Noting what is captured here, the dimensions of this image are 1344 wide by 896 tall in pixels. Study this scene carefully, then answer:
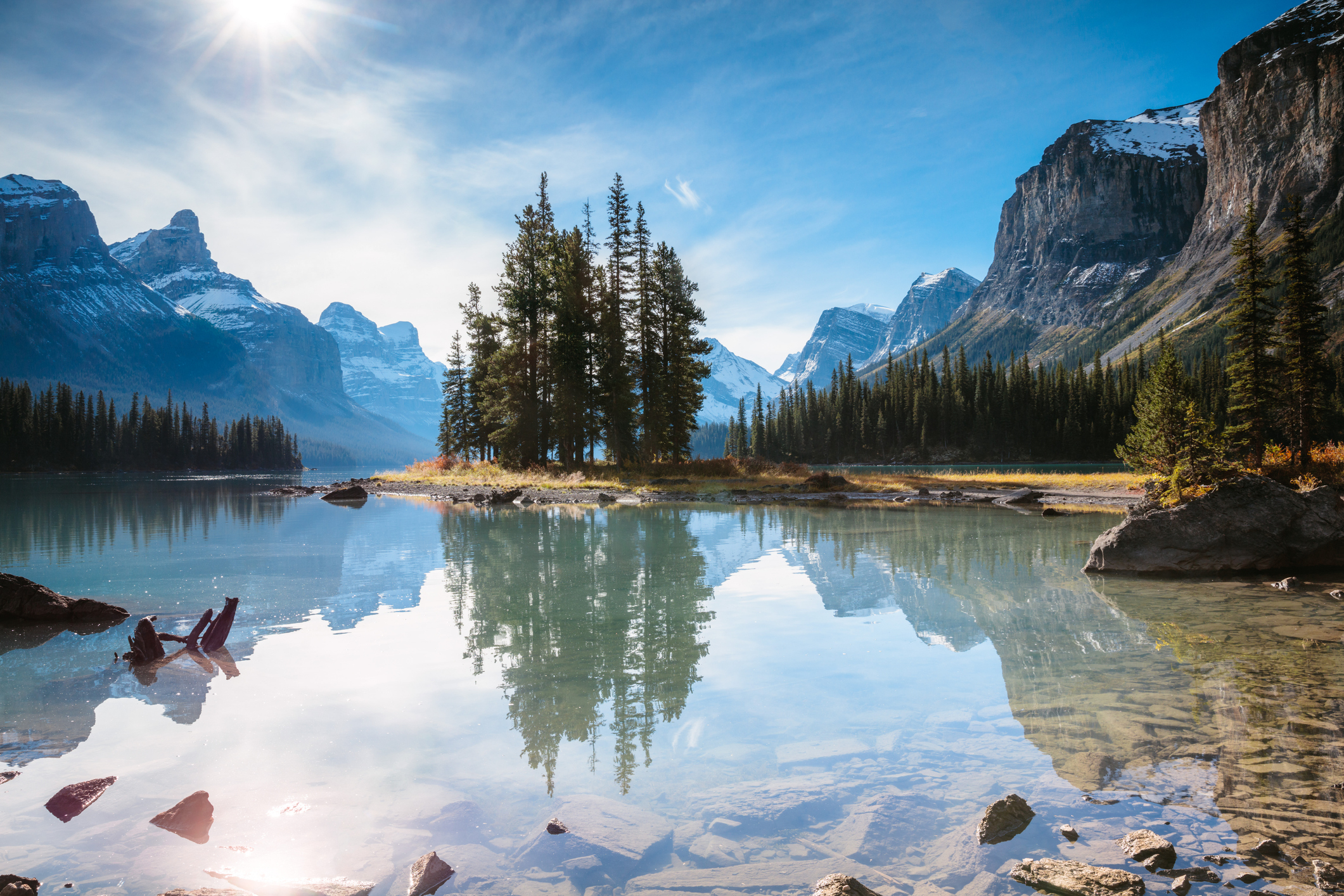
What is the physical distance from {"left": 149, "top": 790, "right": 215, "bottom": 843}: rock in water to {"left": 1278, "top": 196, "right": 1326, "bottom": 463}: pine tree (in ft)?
156

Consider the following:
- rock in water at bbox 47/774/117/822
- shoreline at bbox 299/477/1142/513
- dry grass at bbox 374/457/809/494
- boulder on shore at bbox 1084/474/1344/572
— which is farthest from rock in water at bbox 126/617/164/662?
dry grass at bbox 374/457/809/494

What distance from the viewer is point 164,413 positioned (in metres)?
139

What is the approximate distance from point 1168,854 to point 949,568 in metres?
12.2

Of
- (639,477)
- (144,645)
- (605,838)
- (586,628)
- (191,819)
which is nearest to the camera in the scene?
(605,838)

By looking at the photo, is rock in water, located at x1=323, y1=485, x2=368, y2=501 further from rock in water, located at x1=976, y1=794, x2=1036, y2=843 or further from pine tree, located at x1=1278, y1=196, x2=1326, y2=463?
pine tree, located at x1=1278, y1=196, x2=1326, y2=463

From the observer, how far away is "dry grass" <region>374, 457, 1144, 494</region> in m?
42.7

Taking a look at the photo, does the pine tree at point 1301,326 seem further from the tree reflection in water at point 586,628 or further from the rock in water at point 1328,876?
the rock in water at point 1328,876

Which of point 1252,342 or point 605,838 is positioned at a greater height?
point 1252,342

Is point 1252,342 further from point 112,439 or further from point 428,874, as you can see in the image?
point 112,439

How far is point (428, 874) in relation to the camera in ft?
13.1

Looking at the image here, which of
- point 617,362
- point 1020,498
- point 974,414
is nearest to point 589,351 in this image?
point 617,362

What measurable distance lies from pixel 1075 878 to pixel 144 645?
34.7ft

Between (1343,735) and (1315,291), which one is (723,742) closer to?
(1343,735)

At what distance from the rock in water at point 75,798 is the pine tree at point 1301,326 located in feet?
158
